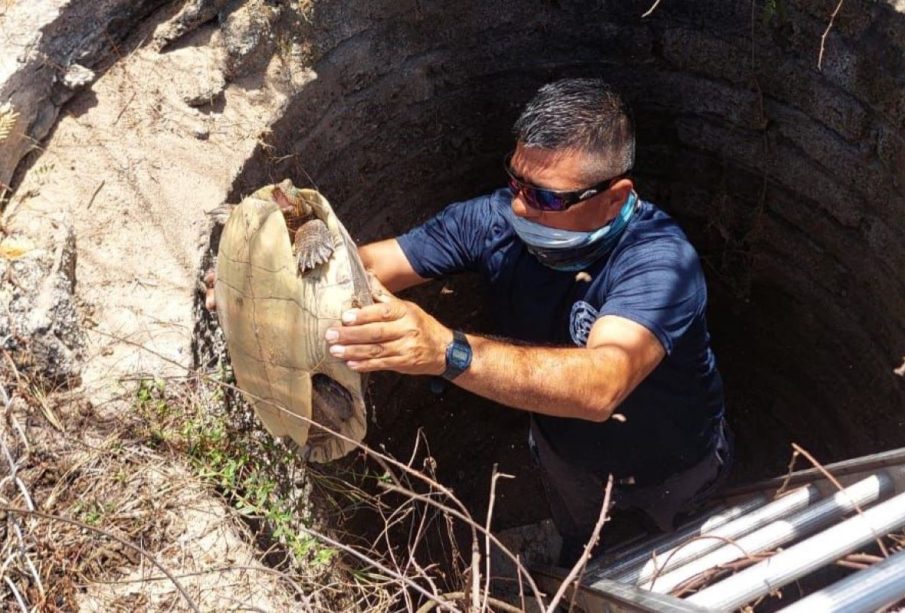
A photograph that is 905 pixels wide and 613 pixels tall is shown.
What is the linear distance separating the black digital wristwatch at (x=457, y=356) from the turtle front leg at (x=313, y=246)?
40 centimetres

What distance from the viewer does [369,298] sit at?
7.22 feet

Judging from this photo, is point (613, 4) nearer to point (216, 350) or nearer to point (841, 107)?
point (841, 107)

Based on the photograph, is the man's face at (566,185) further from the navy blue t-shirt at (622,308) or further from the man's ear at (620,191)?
the navy blue t-shirt at (622,308)

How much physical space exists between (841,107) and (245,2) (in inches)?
89.5

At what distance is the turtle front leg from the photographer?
7.29 feet

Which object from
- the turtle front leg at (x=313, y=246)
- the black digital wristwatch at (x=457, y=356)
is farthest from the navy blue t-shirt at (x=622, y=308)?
the turtle front leg at (x=313, y=246)

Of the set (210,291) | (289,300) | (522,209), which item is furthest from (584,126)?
(210,291)

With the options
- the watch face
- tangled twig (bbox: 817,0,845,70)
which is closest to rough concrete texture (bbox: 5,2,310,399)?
the watch face

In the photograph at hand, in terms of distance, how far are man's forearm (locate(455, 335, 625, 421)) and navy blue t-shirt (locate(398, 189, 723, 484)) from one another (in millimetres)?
192

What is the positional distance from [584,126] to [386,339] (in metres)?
0.92

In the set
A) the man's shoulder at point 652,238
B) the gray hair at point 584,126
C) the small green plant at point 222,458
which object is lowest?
the small green plant at point 222,458

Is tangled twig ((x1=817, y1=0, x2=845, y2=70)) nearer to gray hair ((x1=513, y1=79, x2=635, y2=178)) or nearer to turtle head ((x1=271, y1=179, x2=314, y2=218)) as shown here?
gray hair ((x1=513, y1=79, x2=635, y2=178))

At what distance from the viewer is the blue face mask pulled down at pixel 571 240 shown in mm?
2545

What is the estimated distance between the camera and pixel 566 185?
98.4 inches
